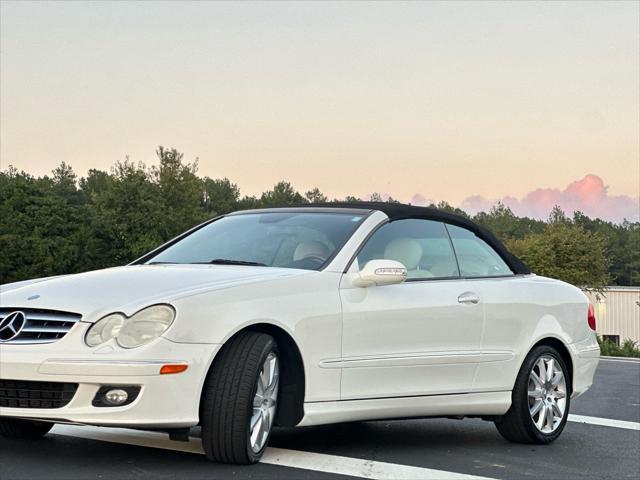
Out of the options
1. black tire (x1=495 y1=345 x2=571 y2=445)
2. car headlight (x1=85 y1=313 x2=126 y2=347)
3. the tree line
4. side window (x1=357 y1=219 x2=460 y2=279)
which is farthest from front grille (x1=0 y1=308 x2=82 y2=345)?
the tree line

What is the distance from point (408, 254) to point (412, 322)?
60cm

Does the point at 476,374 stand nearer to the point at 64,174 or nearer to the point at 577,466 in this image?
the point at 577,466

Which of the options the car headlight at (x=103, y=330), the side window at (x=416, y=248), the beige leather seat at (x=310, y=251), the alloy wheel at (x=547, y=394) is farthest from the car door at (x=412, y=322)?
the car headlight at (x=103, y=330)

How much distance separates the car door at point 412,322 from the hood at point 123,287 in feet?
1.77

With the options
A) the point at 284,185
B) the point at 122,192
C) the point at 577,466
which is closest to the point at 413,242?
the point at 577,466

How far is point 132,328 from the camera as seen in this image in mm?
5594

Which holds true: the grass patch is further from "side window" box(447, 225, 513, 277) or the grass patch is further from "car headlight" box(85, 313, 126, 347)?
"car headlight" box(85, 313, 126, 347)

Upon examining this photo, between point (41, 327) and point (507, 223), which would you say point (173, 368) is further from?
point (507, 223)

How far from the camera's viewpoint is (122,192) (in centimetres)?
9519

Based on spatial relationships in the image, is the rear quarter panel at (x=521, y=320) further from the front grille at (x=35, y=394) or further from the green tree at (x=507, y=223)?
the green tree at (x=507, y=223)

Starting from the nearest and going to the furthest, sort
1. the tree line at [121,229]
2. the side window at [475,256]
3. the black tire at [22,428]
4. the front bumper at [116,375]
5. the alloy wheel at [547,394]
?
the front bumper at [116,375]
the black tire at [22,428]
the side window at [475,256]
the alloy wheel at [547,394]
the tree line at [121,229]

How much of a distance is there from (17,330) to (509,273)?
157 inches

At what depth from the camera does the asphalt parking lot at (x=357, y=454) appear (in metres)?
5.83

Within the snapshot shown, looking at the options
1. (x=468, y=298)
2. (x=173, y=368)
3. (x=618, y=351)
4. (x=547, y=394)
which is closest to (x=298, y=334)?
(x=173, y=368)
